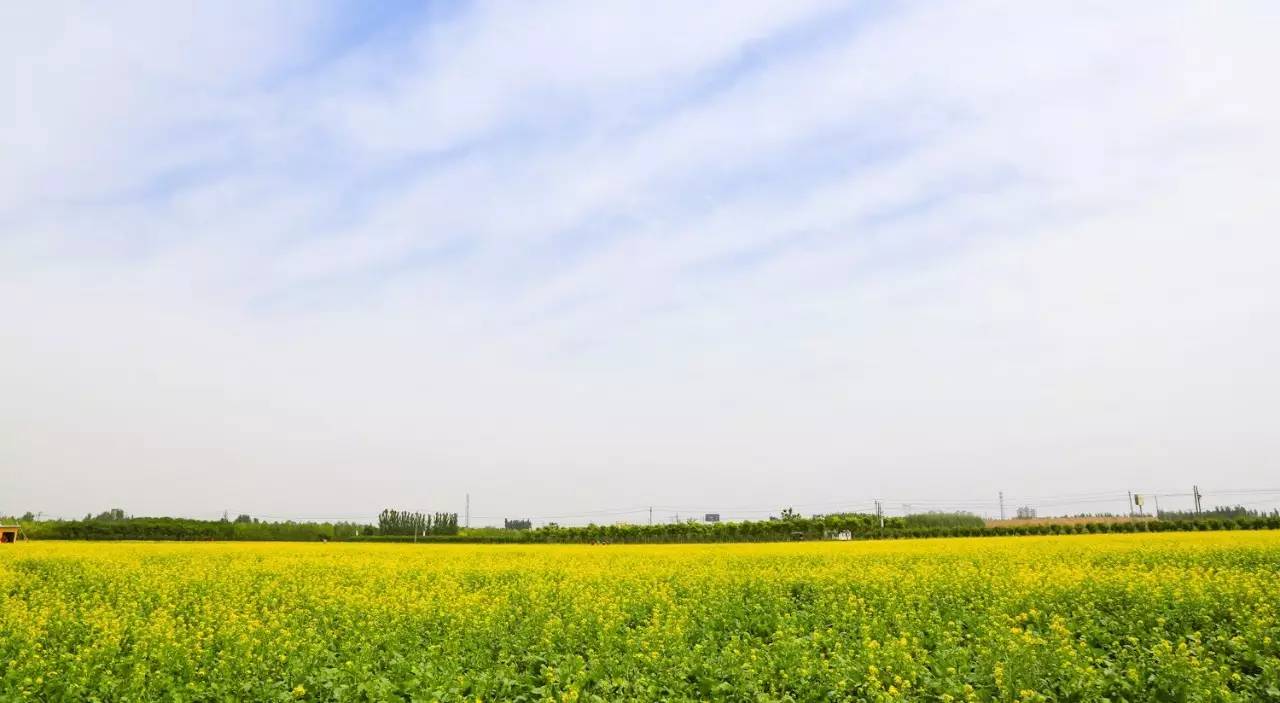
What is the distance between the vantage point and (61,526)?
211 ft

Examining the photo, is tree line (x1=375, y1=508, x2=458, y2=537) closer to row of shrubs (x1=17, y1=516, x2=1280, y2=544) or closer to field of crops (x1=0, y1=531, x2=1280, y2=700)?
row of shrubs (x1=17, y1=516, x2=1280, y2=544)

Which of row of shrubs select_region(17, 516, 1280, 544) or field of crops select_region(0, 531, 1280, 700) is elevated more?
field of crops select_region(0, 531, 1280, 700)

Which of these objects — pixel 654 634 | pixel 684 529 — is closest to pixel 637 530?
pixel 684 529

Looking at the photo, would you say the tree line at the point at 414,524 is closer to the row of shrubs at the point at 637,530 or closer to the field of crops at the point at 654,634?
the row of shrubs at the point at 637,530

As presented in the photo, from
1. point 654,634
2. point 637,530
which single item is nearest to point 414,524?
point 637,530

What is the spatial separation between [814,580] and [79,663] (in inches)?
626

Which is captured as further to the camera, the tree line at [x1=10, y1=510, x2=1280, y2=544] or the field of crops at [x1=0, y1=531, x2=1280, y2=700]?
the tree line at [x1=10, y1=510, x2=1280, y2=544]

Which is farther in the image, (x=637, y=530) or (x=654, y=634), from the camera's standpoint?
(x=637, y=530)

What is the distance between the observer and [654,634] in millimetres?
12898

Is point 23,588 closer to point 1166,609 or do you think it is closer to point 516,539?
point 1166,609

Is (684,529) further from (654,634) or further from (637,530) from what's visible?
(654,634)

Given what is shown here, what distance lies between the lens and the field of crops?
1040cm

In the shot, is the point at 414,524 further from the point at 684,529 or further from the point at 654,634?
the point at 654,634

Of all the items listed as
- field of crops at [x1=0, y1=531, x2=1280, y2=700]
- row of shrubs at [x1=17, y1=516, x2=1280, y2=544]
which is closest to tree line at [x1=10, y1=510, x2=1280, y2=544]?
row of shrubs at [x1=17, y1=516, x2=1280, y2=544]
